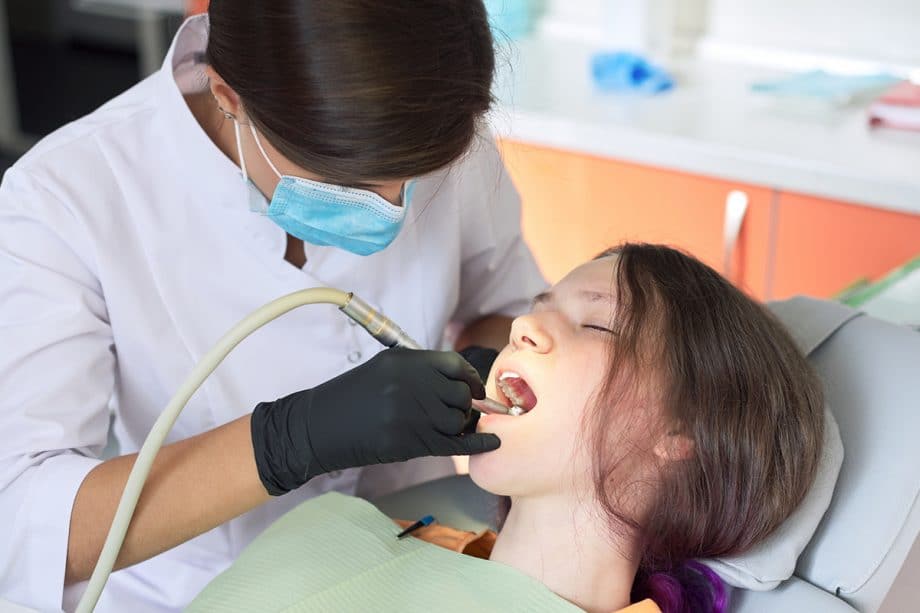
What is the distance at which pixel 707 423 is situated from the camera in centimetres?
138

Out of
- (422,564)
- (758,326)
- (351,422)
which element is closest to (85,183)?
(351,422)

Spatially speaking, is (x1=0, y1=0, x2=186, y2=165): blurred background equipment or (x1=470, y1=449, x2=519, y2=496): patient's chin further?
(x1=0, y1=0, x2=186, y2=165): blurred background equipment

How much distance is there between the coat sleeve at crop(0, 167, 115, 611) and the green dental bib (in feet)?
0.71

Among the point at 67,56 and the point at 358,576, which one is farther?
the point at 67,56

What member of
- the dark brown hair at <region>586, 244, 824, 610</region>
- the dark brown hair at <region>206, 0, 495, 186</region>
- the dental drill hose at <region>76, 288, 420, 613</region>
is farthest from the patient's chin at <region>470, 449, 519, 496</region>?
the dark brown hair at <region>206, 0, 495, 186</region>

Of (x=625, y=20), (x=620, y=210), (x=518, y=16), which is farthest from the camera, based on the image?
(x=518, y=16)

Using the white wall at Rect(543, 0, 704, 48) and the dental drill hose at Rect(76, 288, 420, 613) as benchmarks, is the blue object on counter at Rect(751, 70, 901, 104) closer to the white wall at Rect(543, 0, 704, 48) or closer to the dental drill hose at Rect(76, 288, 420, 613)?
the white wall at Rect(543, 0, 704, 48)

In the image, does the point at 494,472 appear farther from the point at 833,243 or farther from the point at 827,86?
the point at 827,86

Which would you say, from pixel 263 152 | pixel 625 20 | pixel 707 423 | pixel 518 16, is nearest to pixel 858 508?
pixel 707 423

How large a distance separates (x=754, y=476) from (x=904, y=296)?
0.67m

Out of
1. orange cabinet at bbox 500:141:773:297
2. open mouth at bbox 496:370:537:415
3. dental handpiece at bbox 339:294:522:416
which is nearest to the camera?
dental handpiece at bbox 339:294:522:416

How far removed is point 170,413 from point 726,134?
1.49 metres

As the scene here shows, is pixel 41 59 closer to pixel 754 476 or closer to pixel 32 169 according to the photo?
pixel 32 169

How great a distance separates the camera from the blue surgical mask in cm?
137
